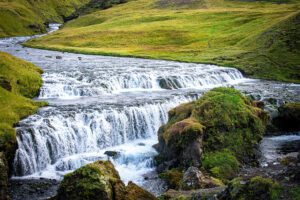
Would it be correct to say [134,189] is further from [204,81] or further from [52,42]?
[52,42]

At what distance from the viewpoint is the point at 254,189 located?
56.2ft

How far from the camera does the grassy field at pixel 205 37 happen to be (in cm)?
7619

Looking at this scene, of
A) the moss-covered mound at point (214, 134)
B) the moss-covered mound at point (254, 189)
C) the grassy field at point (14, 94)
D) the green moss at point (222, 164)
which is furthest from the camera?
the grassy field at point (14, 94)

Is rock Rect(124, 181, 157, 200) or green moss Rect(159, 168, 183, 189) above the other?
rock Rect(124, 181, 157, 200)

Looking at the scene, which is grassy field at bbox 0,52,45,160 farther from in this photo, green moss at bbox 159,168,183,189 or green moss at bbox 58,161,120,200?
green moss at bbox 159,168,183,189

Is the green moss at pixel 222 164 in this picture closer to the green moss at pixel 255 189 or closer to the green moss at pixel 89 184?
the green moss at pixel 89 184

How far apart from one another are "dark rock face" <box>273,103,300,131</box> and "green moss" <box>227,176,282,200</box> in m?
26.5

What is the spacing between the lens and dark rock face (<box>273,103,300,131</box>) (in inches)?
1657

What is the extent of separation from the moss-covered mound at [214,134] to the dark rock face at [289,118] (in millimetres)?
6035

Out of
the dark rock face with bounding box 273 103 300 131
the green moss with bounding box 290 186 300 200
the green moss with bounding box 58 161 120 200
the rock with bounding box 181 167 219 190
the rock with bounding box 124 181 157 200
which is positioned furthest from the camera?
the dark rock face with bounding box 273 103 300 131

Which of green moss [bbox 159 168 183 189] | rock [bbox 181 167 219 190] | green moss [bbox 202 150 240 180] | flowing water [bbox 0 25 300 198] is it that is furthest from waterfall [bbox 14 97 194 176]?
rock [bbox 181 167 219 190]

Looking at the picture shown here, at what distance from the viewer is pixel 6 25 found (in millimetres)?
184625

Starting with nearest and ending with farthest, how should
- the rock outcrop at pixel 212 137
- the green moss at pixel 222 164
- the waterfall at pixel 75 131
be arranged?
the green moss at pixel 222 164
the rock outcrop at pixel 212 137
the waterfall at pixel 75 131

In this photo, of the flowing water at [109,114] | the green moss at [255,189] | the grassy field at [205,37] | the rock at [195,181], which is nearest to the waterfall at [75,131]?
the flowing water at [109,114]
